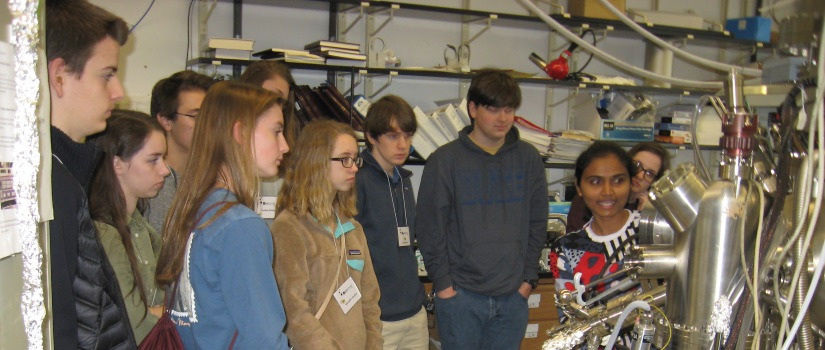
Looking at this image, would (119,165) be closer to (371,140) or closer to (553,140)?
(371,140)

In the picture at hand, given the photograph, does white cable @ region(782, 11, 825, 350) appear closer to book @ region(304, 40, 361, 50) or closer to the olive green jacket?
the olive green jacket

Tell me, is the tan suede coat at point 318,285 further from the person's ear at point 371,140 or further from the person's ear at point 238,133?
the person's ear at point 371,140

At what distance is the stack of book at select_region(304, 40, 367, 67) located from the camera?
319 centimetres

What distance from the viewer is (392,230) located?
245 centimetres

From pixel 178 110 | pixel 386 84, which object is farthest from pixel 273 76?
pixel 386 84

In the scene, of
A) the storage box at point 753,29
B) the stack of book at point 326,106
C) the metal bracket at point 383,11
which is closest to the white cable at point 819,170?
the stack of book at point 326,106

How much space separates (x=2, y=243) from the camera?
2.12ft

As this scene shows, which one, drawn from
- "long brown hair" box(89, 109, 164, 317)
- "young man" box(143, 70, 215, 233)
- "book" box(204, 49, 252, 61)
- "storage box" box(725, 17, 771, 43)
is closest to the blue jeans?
"young man" box(143, 70, 215, 233)

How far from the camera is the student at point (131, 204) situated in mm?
1519

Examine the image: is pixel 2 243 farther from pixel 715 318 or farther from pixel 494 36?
pixel 494 36

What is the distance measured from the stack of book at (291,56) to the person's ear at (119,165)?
1390 millimetres

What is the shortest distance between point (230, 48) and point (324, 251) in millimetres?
1544

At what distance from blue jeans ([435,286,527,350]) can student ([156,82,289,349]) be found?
1249mm

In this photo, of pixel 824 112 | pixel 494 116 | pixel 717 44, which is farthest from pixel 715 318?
pixel 717 44
